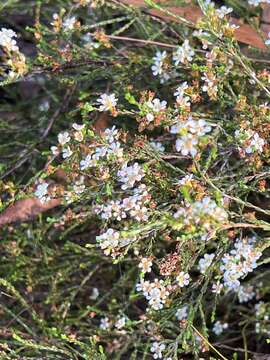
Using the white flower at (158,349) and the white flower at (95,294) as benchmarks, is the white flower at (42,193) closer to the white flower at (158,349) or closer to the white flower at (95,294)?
the white flower at (158,349)

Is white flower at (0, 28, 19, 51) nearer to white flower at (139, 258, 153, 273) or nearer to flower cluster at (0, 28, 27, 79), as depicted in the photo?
flower cluster at (0, 28, 27, 79)

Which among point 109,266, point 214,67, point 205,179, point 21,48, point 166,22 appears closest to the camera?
point 205,179

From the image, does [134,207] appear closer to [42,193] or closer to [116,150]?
[116,150]

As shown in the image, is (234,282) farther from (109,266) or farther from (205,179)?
(109,266)

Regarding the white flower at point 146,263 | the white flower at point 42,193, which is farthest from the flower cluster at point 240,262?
the white flower at point 42,193

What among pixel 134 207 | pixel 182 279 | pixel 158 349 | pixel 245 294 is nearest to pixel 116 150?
pixel 134 207


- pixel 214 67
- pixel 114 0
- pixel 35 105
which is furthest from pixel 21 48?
pixel 214 67

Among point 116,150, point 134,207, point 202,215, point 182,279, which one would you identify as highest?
point 202,215

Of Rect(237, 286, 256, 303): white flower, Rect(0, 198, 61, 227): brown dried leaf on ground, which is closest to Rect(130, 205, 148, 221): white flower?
Rect(237, 286, 256, 303): white flower
